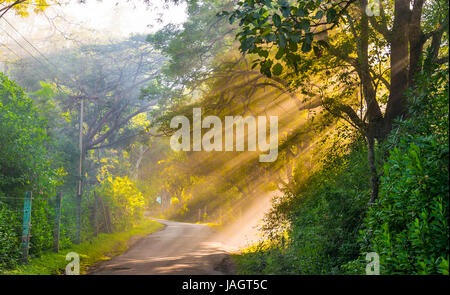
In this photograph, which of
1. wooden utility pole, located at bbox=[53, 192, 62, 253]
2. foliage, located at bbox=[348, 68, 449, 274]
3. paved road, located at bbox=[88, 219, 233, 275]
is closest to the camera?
foliage, located at bbox=[348, 68, 449, 274]

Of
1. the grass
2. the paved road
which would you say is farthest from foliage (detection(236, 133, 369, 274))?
the grass

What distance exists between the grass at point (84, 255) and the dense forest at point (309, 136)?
32 cm

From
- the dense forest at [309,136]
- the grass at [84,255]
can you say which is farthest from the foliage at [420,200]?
the grass at [84,255]

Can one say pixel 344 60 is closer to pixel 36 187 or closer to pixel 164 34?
pixel 36 187

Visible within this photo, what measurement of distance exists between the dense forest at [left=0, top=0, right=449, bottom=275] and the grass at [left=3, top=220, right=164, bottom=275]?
0.32 meters

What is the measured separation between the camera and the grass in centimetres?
1188

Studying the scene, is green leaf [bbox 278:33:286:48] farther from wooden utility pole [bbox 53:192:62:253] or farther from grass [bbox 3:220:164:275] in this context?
wooden utility pole [bbox 53:192:62:253]

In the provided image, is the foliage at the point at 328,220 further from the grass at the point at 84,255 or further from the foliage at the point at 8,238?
the foliage at the point at 8,238

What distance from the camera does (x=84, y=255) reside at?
54.2ft

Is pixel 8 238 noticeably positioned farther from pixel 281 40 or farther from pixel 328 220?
pixel 281 40

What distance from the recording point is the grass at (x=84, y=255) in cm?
1188
